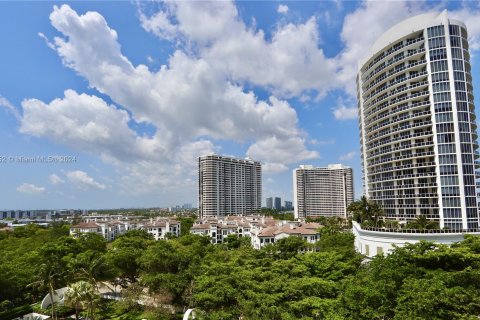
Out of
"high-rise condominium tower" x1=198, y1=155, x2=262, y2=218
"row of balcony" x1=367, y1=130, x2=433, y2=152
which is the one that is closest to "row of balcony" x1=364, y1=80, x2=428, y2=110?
"row of balcony" x1=367, y1=130, x2=433, y2=152

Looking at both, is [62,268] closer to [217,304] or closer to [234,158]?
[217,304]

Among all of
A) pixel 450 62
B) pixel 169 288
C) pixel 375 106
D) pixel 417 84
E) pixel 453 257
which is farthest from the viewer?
pixel 375 106

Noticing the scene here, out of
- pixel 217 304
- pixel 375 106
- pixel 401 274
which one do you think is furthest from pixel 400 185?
pixel 217 304

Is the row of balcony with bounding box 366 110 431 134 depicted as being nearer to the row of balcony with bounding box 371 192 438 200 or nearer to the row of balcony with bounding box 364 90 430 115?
the row of balcony with bounding box 364 90 430 115

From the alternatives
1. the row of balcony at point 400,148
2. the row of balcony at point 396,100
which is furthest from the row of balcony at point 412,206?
the row of balcony at point 396,100

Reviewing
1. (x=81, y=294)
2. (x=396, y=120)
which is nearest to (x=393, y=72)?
(x=396, y=120)

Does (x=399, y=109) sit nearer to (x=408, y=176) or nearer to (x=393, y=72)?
(x=393, y=72)
